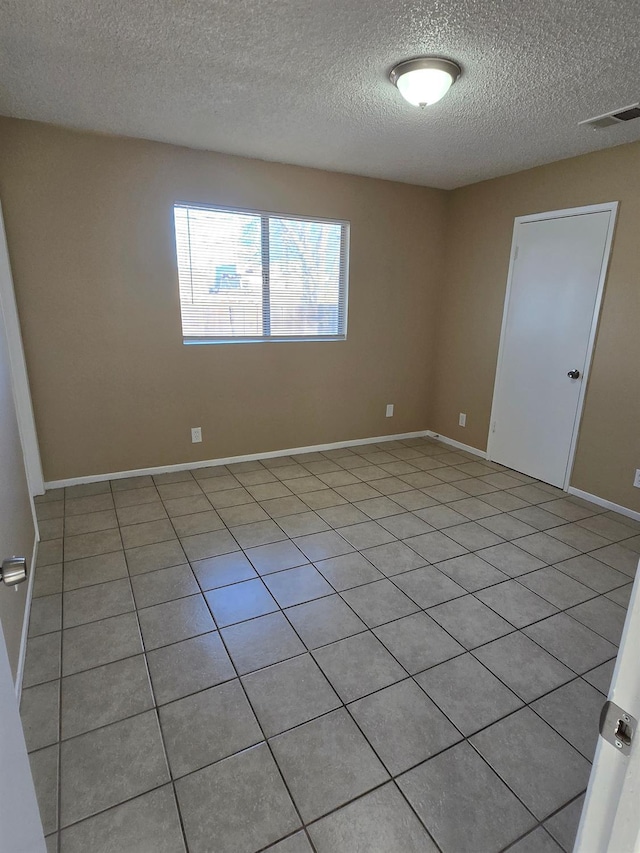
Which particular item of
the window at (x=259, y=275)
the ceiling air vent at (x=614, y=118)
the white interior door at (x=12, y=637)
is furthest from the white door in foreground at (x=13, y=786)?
the ceiling air vent at (x=614, y=118)

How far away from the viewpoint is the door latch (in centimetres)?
52

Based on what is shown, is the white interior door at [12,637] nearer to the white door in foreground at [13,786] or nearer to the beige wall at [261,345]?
the white door in foreground at [13,786]

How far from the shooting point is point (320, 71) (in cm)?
213

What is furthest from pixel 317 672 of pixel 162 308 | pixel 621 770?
pixel 162 308

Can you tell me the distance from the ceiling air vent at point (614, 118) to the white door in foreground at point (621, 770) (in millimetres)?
2939

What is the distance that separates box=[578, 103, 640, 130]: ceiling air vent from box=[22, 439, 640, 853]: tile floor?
8.03 ft

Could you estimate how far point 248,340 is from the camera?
3854mm

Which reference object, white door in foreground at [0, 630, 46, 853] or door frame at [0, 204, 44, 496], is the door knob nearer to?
white door in foreground at [0, 630, 46, 853]

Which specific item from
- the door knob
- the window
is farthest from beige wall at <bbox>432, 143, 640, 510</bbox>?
the door knob

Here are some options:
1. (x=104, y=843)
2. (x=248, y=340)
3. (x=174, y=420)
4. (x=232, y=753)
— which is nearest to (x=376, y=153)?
(x=248, y=340)

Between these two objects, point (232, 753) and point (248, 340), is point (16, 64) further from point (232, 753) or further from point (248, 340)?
point (232, 753)

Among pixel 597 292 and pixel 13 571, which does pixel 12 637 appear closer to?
pixel 13 571

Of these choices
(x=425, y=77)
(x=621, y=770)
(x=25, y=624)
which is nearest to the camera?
(x=621, y=770)

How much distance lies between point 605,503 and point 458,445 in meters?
1.52
